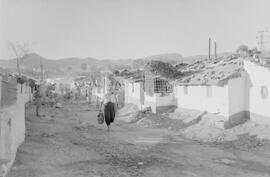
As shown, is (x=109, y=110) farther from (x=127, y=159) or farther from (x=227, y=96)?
(x=227, y=96)

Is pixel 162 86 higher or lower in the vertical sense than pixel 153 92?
higher

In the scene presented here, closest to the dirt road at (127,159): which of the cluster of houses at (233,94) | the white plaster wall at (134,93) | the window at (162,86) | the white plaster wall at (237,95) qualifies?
the cluster of houses at (233,94)

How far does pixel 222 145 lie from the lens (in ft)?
48.4

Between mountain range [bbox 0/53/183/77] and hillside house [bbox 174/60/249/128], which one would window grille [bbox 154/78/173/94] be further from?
mountain range [bbox 0/53/183/77]

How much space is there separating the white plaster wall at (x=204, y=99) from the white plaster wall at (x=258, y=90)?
1363mm

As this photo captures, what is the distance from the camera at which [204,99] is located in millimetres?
20297

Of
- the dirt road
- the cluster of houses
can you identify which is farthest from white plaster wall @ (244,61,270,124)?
the dirt road

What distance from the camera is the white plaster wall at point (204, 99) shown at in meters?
17.6

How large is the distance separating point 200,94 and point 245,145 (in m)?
7.10

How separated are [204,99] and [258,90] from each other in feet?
15.5

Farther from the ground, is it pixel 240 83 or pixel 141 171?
pixel 240 83

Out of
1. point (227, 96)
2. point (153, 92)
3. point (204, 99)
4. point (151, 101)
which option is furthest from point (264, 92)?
point (151, 101)

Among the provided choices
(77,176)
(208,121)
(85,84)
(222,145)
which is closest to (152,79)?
(208,121)

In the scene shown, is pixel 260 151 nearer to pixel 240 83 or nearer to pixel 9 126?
pixel 240 83
